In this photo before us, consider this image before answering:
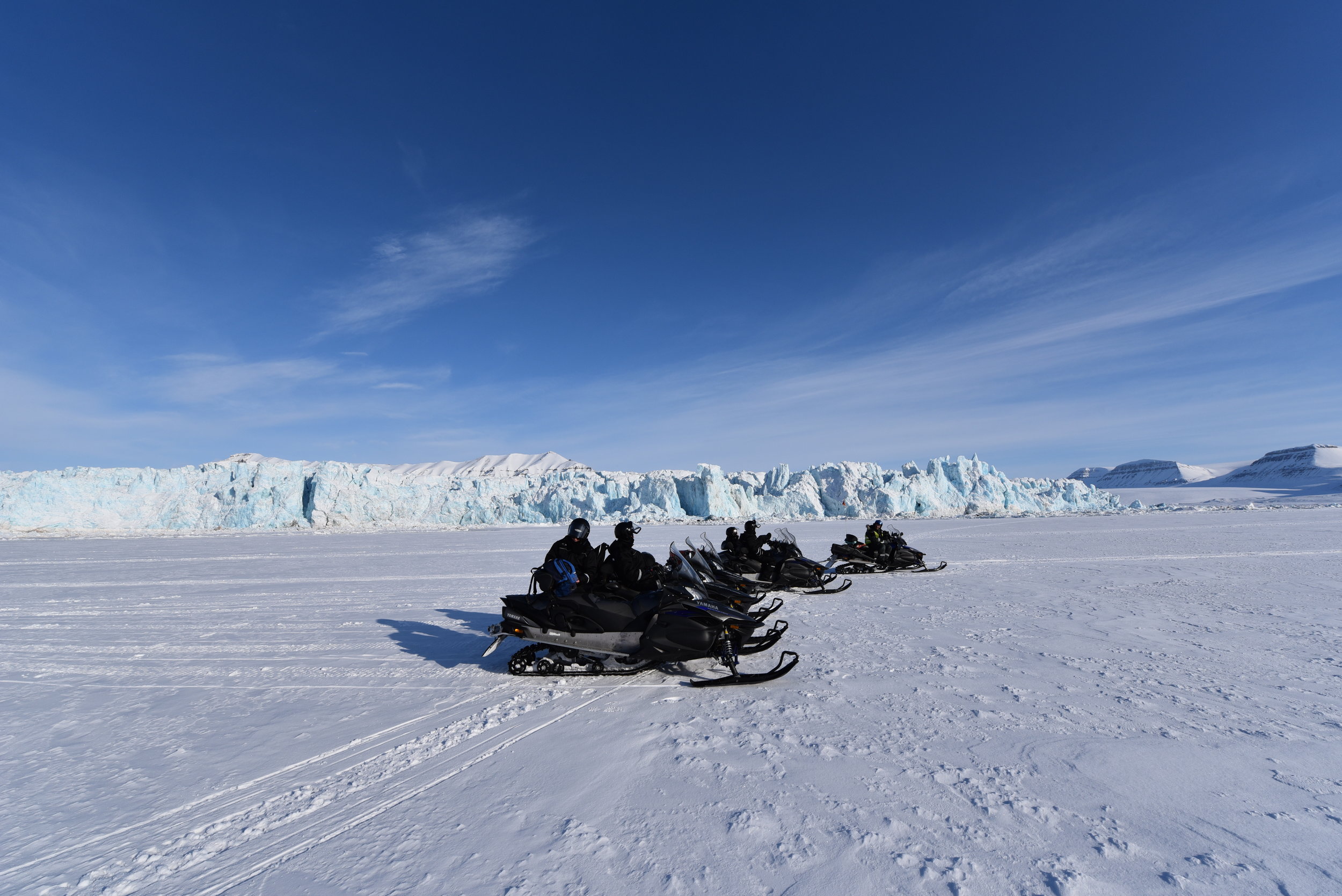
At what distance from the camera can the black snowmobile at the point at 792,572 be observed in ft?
32.5

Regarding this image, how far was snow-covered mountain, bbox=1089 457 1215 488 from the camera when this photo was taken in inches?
6417

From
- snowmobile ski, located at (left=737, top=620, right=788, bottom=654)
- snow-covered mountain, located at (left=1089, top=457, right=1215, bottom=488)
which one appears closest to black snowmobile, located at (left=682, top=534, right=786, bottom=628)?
snowmobile ski, located at (left=737, top=620, right=788, bottom=654)

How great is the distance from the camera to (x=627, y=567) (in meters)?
5.79

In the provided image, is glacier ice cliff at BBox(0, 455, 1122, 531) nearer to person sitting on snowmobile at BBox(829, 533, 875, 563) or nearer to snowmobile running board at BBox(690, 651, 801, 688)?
person sitting on snowmobile at BBox(829, 533, 875, 563)

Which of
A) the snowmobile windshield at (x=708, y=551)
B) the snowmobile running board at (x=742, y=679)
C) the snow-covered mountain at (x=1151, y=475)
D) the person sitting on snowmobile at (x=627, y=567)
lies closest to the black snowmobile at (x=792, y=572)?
the snowmobile windshield at (x=708, y=551)

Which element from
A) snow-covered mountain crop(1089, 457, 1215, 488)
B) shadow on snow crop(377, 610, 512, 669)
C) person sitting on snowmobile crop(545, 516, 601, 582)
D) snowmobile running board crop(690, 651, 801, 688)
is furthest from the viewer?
snow-covered mountain crop(1089, 457, 1215, 488)

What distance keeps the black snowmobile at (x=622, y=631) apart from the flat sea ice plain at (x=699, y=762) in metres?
0.24

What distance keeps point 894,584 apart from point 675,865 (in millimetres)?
9044

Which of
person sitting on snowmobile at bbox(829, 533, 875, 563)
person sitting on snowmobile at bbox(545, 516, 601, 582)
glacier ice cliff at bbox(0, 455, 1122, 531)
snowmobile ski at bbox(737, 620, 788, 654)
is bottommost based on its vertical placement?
snowmobile ski at bbox(737, 620, 788, 654)

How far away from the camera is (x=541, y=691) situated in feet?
16.4

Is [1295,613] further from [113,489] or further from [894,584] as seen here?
[113,489]

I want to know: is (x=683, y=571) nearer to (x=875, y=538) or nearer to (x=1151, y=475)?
(x=875, y=538)

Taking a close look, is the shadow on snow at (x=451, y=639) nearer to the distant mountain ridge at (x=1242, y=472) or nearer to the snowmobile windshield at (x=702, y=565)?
the snowmobile windshield at (x=702, y=565)

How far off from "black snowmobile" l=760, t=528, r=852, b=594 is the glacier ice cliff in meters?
36.4
